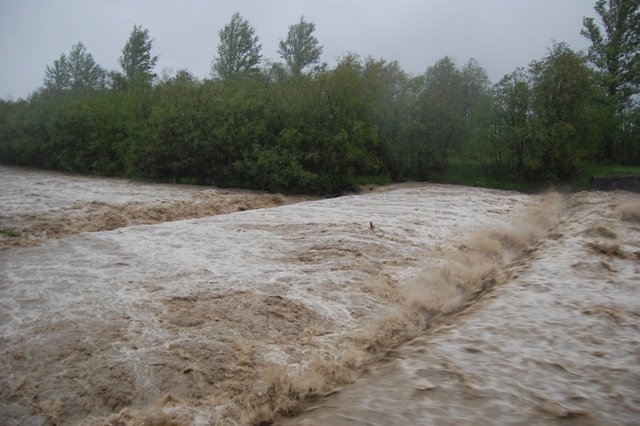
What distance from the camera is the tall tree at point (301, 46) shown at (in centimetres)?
4403

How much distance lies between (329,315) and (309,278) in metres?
1.51

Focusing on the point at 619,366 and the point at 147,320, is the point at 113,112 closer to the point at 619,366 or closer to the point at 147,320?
the point at 147,320

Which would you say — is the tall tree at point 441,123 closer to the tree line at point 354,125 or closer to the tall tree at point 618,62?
the tree line at point 354,125

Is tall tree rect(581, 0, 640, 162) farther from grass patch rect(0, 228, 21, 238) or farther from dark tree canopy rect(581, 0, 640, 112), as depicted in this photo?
grass patch rect(0, 228, 21, 238)

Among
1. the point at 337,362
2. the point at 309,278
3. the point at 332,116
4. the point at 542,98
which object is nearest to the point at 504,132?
the point at 542,98

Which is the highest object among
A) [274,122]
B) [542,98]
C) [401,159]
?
[542,98]

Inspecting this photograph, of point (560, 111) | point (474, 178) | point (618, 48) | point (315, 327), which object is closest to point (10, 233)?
point (315, 327)

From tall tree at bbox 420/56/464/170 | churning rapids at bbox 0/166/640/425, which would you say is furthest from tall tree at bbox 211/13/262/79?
churning rapids at bbox 0/166/640/425

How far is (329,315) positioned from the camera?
6.41m

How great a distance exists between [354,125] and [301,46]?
73.6ft

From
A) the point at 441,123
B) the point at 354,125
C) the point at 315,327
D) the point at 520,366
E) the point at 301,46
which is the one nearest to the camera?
the point at 520,366

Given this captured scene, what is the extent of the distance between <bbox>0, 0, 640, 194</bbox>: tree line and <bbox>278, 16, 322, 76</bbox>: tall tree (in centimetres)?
899

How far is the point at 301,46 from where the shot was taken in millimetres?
44219

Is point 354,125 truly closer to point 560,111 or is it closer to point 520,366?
point 560,111
